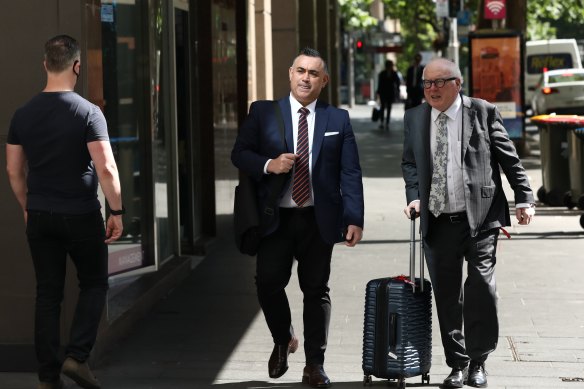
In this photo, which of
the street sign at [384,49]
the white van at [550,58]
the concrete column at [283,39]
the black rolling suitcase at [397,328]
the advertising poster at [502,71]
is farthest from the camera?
the street sign at [384,49]

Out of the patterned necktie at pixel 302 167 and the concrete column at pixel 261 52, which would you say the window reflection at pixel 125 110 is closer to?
the patterned necktie at pixel 302 167

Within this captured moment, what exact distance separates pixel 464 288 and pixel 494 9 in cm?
2089

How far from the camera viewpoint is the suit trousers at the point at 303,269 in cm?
688

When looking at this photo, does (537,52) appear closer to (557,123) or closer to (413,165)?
(557,123)

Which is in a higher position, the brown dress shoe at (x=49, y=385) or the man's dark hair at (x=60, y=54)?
the man's dark hair at (x=60, y=54)

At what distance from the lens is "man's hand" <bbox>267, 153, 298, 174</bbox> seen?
21.7 ft

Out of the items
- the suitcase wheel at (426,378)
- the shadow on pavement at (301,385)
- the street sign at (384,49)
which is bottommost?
the shadow on pavement at (301,385)

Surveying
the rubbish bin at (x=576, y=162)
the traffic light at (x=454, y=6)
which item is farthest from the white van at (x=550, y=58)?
the rubbish bin at (x=576, y=162)

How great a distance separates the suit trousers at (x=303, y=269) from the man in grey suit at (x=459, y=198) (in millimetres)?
490

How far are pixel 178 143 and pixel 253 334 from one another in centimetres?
379

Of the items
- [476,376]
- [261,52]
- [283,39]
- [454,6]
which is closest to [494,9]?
[283,39]

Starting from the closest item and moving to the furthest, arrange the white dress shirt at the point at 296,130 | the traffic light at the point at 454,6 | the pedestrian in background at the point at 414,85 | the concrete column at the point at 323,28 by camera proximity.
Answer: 1. the white dress shirt at the point at 296,130
2. the pedestrian in background at the point at 414,85
3. the concrete column at the point at 323,28
4. the traffic light at the point at 454,6

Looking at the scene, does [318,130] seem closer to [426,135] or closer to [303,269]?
[426,135]

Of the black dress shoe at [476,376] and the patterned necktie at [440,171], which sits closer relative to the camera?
the patterned necktie at [440,171]
